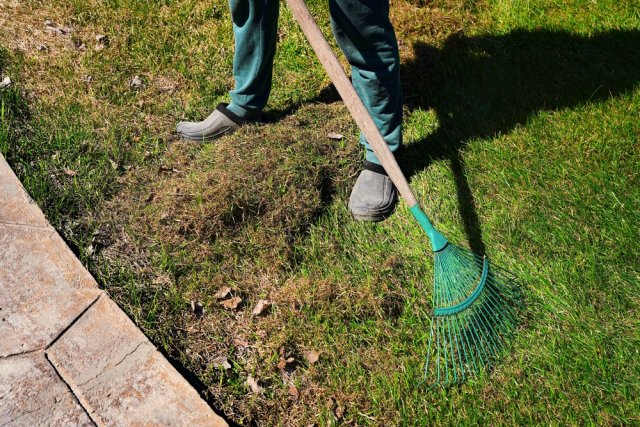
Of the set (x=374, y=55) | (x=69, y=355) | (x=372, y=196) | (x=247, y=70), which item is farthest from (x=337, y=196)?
(x=69, y=355)

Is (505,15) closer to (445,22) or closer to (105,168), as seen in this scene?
(445,22)

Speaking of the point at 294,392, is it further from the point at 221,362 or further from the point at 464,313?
the point at 464,313

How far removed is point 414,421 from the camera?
282 centimetres

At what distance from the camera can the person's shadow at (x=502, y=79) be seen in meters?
4.13

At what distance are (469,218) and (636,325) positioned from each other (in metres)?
0.94

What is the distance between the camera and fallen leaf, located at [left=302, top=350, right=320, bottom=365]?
3.02m

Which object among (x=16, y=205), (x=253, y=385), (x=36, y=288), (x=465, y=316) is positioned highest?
(x=16, y=205)

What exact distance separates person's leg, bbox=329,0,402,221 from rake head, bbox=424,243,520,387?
0.64 meters

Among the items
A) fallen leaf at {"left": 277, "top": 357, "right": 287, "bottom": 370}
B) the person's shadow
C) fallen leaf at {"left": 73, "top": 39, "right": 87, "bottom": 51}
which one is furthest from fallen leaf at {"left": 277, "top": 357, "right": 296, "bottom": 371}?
fallen leaf at {"left": 73, "top": 39, "right": 87, "bottom": 51}

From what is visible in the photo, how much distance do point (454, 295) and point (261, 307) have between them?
86 cm

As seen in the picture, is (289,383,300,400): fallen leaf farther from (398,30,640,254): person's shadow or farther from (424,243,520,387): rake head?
(398,30,640,254): person's shadow

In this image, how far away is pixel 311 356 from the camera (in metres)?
3.03

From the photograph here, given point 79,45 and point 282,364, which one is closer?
point 282,364

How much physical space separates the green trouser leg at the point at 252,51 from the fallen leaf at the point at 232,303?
1276 mm
